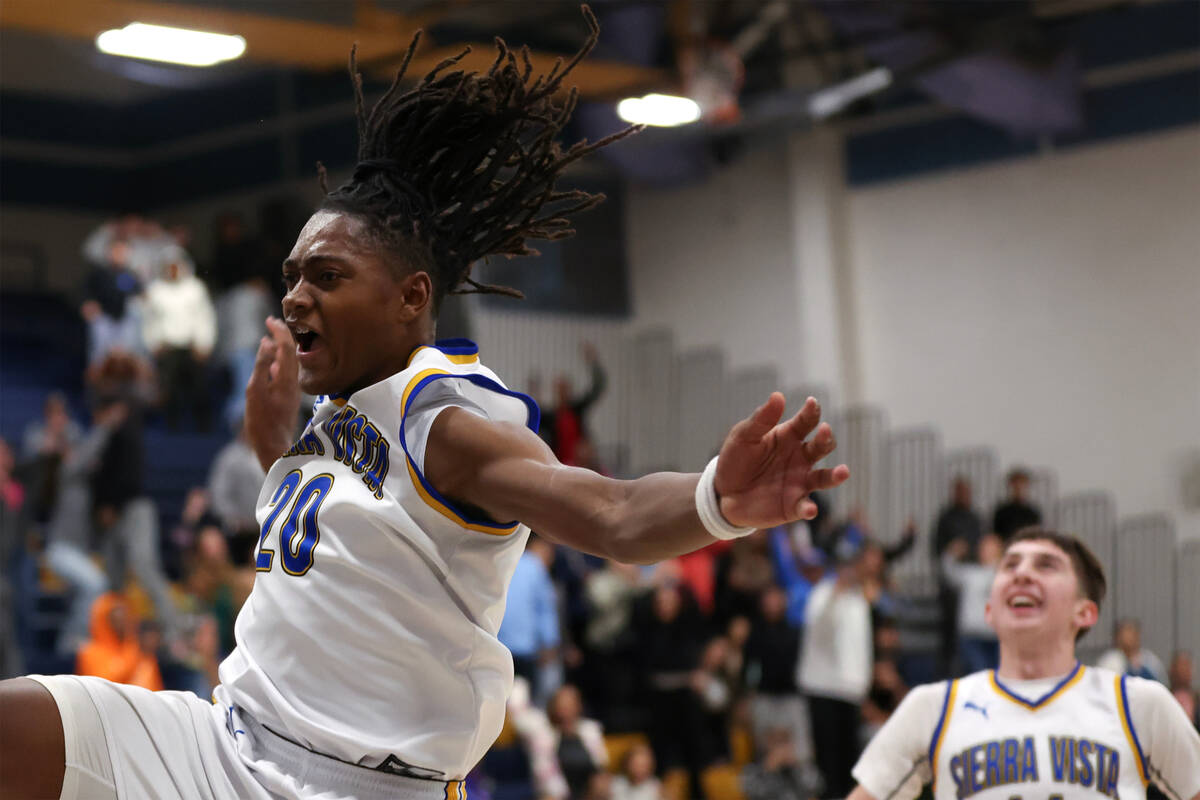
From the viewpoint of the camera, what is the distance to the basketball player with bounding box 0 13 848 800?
3123mm

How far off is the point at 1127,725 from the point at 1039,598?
464 millimetres

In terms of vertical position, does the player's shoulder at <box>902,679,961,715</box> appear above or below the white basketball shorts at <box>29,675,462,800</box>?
below

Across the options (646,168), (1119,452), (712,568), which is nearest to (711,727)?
(712,568)

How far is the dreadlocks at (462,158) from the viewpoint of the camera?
11.9ft

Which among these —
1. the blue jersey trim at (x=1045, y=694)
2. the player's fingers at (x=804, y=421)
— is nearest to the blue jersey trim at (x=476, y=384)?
the player's fingers at (x=804, y=421)

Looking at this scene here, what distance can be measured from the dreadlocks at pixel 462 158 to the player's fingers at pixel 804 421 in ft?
3.86

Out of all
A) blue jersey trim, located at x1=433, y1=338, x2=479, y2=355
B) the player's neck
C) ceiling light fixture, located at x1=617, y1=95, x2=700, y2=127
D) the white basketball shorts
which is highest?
ceiling light fixture, located at x1=617, y1=95, x2=700, y2=127

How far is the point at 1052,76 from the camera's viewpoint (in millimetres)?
16781

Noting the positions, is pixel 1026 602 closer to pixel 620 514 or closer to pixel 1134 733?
pixel 1134 733

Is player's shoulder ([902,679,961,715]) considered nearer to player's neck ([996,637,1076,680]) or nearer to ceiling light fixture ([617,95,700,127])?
player's neck ([996,637,1076,680])

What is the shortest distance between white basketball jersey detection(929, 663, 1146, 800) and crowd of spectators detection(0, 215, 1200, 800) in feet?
18.3

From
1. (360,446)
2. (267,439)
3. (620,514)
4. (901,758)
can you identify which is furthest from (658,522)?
(901,758)

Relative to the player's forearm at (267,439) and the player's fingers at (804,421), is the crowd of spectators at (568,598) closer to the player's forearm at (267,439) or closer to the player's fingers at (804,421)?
the player's forearm at (267,439)

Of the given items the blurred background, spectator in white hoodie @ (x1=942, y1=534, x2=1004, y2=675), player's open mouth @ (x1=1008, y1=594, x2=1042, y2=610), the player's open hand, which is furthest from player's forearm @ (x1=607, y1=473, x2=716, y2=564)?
spectator in white hoodie @ (x1=942, y1=534, x2=1004, y2=675)
